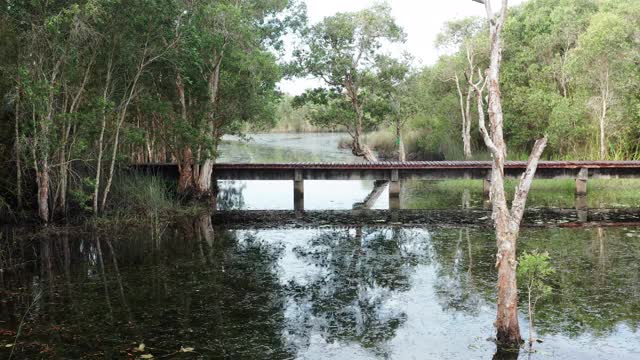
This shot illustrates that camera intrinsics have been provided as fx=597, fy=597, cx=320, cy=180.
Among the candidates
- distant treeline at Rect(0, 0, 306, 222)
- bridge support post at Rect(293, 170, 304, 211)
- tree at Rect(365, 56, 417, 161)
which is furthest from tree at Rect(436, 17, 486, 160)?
distant treeline at Rect(0, 0, 306, 222)

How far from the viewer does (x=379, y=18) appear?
83.0 ft

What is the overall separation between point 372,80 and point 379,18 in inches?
103

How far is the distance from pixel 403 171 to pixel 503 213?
14.2 m

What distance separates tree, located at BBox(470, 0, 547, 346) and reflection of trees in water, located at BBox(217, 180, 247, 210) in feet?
45.8

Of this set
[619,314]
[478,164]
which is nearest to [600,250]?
[619,314]

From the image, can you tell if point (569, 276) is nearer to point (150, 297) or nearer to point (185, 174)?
point (150, 297)

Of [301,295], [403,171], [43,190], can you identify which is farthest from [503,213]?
[403,171]

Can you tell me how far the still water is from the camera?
7.27m

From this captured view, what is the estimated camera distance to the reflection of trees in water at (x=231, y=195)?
2098 centimetres

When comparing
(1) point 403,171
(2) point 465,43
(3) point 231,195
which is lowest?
(3) point 231,195

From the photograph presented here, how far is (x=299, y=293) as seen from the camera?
951cm

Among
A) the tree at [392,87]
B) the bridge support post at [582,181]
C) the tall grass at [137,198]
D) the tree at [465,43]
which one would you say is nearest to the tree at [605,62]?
the bridge support post at [582,181]

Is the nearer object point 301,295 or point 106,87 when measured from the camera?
point 301,295

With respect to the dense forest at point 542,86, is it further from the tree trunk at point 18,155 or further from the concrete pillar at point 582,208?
the tree trunk at point 18,155
